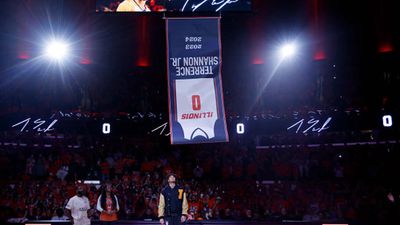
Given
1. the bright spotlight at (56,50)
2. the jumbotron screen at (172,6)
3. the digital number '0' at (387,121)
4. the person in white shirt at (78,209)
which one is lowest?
the person in white shirt at (78,209)

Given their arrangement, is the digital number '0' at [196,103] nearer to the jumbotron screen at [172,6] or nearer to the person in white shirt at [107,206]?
the jumbotron screen at [172,6]

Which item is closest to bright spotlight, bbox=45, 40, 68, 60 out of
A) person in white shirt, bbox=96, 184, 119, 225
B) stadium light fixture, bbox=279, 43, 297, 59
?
person in white shirt, bbox=96, 184, 119, 225

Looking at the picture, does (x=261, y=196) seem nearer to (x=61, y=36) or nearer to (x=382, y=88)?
(x=382, y=88)

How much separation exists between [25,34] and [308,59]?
1182 cm

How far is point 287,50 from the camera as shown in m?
17.8

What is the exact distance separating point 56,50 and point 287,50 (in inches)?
373

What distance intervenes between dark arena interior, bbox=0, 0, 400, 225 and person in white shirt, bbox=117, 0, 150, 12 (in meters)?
3.08

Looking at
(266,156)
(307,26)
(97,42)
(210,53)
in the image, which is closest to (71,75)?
(97,42)

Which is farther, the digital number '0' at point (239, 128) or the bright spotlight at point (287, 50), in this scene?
the bright spotlight at point (287, 50)

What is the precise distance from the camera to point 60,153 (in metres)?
17.7

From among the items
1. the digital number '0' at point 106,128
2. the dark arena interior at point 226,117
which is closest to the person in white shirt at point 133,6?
the dark arena interior at point 226,117

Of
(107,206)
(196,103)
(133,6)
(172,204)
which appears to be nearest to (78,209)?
(107,206)

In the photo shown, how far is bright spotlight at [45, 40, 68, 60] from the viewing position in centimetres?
1573

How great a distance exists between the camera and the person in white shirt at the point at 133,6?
8.41m
